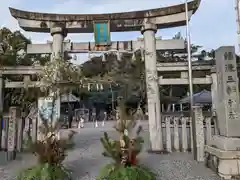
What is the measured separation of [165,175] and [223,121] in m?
1.95

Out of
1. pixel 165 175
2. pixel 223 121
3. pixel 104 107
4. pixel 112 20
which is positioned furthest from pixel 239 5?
pixel 104 107

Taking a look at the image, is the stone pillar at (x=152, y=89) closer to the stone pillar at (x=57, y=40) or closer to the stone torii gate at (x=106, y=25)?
the stone torii gate at (x=106, y=25)

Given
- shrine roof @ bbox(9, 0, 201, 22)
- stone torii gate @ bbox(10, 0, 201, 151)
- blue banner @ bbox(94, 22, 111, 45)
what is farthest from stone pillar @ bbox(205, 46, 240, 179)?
blue banner @ bbox(94, 22, 111, 45)

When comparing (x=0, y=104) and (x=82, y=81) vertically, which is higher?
(x=82, y=81)

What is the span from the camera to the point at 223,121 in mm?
6043

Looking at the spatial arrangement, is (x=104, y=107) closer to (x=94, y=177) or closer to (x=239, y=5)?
(x=239, y=5)

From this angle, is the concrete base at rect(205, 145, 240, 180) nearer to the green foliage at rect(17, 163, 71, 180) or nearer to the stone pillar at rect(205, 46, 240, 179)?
the stone pillar at rect(205, 46, 240, 179)

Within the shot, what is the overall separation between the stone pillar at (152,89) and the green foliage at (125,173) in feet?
12.7

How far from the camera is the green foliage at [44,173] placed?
4645mm

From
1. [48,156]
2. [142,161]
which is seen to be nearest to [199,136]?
[142,161]

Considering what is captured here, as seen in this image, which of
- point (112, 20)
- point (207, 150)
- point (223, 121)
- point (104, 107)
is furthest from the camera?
point (104, 107)

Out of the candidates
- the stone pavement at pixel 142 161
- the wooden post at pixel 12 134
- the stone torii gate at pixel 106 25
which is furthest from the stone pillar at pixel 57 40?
the stone pavement at pixel 142 161

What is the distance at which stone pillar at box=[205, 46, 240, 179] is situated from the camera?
5398 millimetres

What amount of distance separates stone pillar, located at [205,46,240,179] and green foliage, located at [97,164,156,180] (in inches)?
73.1
